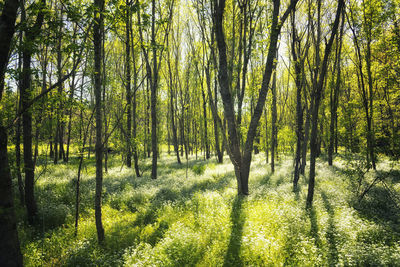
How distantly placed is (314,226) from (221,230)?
2.73 metres

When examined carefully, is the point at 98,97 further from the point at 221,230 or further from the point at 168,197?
the point at 168,197

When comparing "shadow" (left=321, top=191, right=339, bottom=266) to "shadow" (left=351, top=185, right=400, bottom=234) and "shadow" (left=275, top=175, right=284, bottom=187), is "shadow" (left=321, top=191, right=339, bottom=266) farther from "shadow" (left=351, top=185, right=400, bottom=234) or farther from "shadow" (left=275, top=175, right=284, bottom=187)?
"shadow" (left=275, top=175, right=284, bottom=187)

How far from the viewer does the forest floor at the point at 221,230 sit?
14.3ft

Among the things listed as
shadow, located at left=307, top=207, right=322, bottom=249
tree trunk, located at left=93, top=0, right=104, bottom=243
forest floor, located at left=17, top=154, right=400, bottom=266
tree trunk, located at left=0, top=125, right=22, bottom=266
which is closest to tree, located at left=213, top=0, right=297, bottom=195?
forest floor, located at left=17, top=154, right=400, bottom=266

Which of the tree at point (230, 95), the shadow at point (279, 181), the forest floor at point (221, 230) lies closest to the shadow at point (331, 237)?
the forest floor at point (221, 230)

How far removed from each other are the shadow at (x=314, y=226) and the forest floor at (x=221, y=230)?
3 centimetres

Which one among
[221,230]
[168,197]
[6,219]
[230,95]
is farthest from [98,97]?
[168,197]

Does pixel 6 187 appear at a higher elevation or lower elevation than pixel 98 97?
lower

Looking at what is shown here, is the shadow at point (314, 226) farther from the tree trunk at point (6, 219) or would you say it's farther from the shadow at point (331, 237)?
the tree trunk at point (6, 219)

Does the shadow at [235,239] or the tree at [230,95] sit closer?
the shadow at [235,239]

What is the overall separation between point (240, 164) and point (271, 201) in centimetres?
185

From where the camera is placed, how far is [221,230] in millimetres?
5480

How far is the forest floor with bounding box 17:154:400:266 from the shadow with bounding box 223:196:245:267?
0.02 m

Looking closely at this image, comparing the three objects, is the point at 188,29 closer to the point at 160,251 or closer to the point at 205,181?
the point at 205,181
